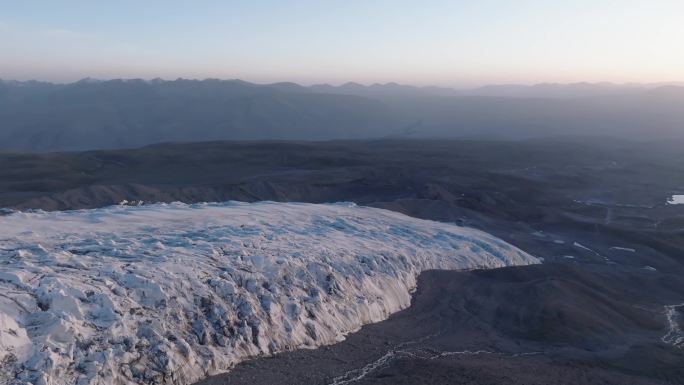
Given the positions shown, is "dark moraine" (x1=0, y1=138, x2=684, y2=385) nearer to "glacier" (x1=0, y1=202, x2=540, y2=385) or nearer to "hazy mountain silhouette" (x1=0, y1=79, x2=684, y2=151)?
"glacier" (x1=0, y1=202, x2=540, y2=385)

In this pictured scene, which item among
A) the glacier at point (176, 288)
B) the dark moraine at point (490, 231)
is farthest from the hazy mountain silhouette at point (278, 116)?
the glacier at point (176, 288)

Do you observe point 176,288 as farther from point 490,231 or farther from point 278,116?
point 278,116

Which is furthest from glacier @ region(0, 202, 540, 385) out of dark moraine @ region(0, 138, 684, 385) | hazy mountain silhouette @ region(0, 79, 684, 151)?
hazy mountain silhouette @ region(0, 79, 684, 151)

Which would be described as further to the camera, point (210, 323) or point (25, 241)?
point (25, 241)

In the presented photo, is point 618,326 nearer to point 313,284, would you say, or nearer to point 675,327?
point 675,327

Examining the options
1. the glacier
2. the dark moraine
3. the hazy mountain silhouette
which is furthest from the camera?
the hazy mountain silhouette

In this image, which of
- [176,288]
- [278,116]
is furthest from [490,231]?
[278,116]

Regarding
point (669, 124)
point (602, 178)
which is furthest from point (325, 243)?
point (669, 124)
